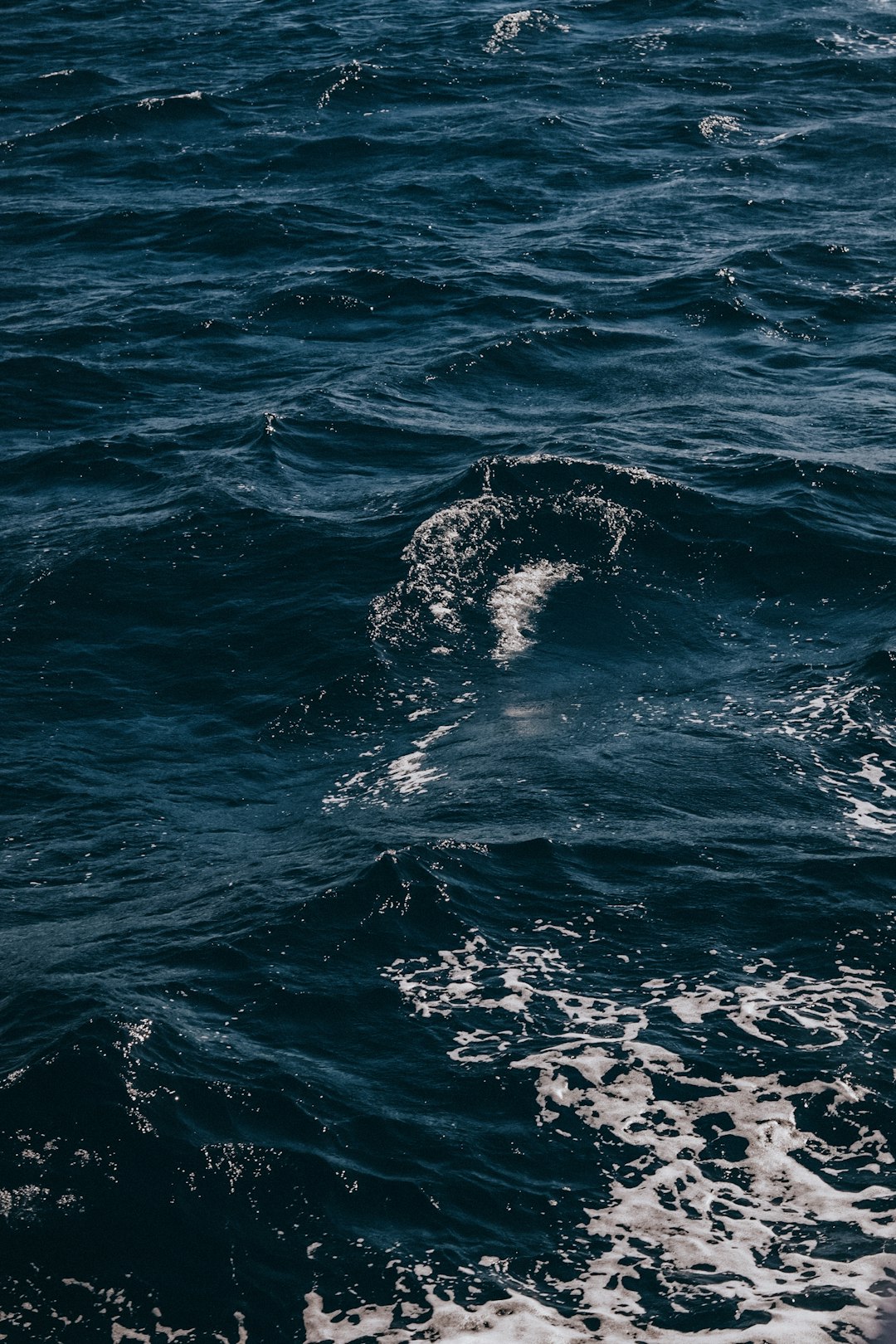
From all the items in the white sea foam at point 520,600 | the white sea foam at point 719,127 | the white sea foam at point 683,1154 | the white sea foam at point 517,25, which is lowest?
the white sea foam at point 683,1154

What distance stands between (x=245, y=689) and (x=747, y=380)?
1213 centimetres

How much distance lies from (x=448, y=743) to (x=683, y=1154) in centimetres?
631

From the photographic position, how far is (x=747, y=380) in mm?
25953

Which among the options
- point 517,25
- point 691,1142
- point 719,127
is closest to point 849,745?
point 691,1142

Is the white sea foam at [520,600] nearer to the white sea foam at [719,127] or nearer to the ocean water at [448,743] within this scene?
the ocean water at [448,743]

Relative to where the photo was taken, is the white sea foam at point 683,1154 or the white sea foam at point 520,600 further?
the white sea foam at point 520,600

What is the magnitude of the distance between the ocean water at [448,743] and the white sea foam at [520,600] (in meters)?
0.08

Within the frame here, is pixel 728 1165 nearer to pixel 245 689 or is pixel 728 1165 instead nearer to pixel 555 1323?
pixel 555 1323

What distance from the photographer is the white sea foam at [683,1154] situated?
10.5 meters

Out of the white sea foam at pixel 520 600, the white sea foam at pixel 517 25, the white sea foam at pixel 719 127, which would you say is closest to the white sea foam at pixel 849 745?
the white sea foam at pixel 520 600

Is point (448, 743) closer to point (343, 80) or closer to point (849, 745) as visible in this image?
point (849, 745)

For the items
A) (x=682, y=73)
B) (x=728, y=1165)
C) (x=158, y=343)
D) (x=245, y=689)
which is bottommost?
(x=728, y=1165)

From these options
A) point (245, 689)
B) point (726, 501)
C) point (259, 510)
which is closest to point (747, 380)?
point (726, 501)

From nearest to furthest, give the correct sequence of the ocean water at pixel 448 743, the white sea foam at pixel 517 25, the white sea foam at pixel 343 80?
the ocean water at pixel 448 743, the white sea foam at pixel 343 80, the white sea foam at pixel 517 25
